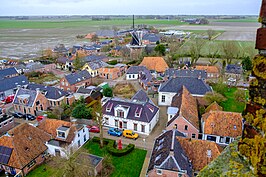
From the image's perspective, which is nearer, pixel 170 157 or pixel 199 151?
pixel 170 157

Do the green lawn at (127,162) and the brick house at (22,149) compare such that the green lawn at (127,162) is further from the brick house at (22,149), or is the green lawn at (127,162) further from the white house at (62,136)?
the brick house at (22,149)

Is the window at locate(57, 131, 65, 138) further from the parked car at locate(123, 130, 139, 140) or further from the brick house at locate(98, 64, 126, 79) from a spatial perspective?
the brick house at locate(98, 64, 126, 79)

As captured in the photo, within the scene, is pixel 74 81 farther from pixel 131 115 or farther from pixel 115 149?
pixel 115 149

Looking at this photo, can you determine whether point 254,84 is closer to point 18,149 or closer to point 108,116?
point 18,149

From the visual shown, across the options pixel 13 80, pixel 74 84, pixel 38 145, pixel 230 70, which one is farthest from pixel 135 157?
pixel 230 70

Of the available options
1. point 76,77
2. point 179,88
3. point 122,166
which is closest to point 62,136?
point 122,166

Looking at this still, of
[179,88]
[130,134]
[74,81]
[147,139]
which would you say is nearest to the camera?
[147,139]
